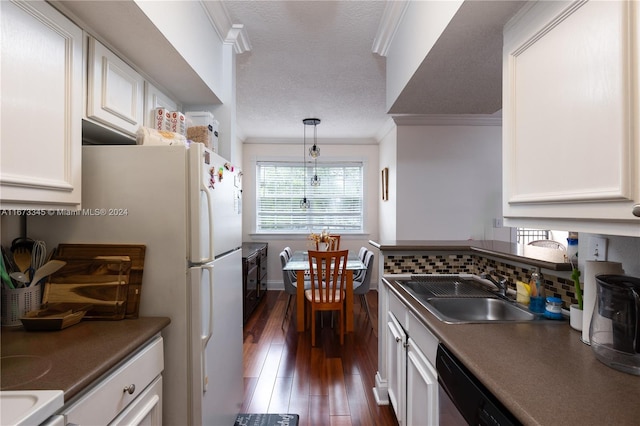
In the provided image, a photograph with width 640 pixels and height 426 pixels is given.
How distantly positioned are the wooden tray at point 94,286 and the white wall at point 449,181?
10.4 feet

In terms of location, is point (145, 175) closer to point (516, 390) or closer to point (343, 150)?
point (516, 390)

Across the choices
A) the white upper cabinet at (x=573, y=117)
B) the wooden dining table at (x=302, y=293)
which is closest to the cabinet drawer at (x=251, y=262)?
the wooden dining table at (x=302, y=293)

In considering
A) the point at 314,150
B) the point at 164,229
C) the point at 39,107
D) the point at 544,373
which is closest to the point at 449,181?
the point at 314,150

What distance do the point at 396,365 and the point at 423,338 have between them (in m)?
0.60

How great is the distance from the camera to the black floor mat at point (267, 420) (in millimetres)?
2012

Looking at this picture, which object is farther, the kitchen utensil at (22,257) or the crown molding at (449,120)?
the crown molding at (449,120)

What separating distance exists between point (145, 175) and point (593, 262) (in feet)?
5.74

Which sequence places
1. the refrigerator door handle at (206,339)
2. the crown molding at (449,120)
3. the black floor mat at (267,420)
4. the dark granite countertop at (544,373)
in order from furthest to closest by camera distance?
the crown molding at (449,120), the black floor mat at (267,420), the refrigerator door handle at (206,339), the dark granite countertop at (544,373)

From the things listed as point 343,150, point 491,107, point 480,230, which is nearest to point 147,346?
point 491,107

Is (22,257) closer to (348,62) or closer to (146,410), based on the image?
(146,410)

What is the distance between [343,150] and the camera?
18.0 feet

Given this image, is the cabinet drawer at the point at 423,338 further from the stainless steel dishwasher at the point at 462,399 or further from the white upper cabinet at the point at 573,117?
the white upper cabinet at the point at 573,117

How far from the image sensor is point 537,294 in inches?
57.4

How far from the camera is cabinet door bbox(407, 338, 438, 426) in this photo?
1.28 metres
